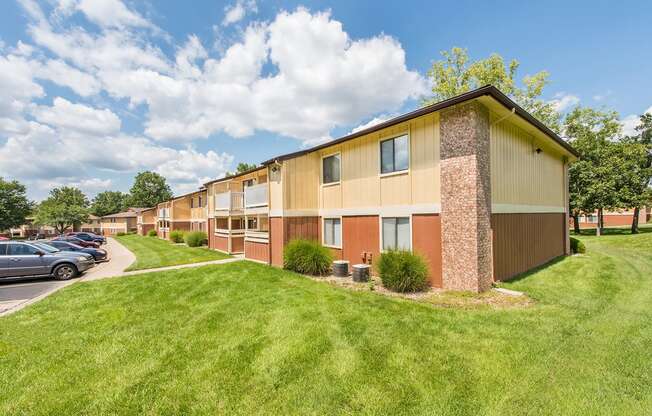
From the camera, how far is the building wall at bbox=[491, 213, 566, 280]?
360 inches

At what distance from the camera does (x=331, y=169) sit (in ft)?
43.9

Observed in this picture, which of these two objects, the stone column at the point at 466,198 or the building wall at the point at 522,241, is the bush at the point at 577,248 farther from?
the stone column at the point at 466,198

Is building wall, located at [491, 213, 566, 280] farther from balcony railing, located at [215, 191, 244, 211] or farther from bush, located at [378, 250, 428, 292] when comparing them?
balcony railing, located at [215, 191, 244, 211]

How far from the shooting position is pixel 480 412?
336 cm

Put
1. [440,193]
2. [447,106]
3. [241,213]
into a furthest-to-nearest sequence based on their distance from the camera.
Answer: [241,213]
[440,193]
[447,106]

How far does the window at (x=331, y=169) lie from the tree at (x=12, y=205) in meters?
57.4

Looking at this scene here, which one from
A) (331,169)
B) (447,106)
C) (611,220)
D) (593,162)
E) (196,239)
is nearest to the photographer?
(447,106)

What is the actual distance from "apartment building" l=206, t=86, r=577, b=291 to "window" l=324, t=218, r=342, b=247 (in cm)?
5

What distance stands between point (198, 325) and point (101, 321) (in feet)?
8.75

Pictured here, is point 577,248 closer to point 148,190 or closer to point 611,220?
point 611,220

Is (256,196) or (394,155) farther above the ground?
(394,155)

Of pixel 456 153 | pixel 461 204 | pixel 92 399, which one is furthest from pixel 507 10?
pixel 92 399

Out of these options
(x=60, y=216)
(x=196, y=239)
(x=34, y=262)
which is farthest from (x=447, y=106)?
(x=60, y=216)

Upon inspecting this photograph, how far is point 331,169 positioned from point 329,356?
9.67 metres
